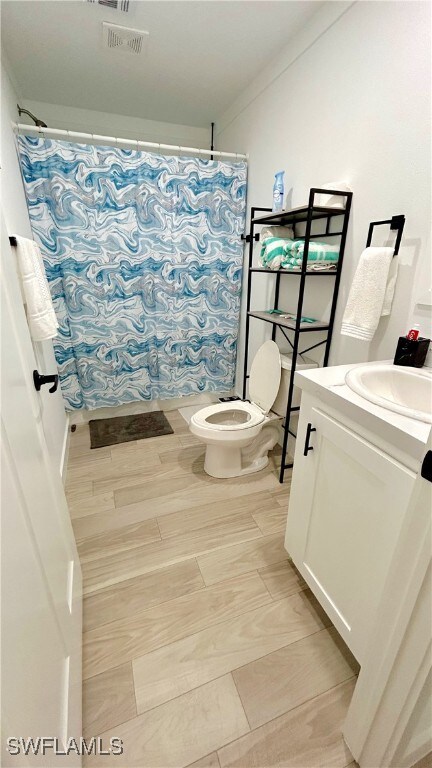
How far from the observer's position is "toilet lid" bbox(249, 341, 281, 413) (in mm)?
1922

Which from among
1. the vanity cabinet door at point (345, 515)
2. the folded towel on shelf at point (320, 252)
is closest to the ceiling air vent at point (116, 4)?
the folded towel on shelf at point (320, 252)

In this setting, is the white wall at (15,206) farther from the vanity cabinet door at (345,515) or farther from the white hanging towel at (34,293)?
the vanity cabinet door at (345,515)

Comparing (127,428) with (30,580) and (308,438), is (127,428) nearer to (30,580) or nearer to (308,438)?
(308,438)

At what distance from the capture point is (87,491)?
189 centimetres

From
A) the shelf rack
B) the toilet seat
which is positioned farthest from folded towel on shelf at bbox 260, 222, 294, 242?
the toilet seat

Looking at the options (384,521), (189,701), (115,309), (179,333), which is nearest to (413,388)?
(384,521)

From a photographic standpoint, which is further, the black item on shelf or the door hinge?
the black item on shelf

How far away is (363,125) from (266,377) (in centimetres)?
131

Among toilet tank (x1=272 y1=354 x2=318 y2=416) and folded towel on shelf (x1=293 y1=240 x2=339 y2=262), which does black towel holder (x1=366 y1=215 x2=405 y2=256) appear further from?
toilet tank (x1=272 y1=354 x2=318 y2=416)

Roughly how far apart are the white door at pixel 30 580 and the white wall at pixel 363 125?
1.41 m

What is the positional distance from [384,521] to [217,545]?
0.95 metres

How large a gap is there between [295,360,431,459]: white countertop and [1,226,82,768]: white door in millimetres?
821

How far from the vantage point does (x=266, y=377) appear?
200cm

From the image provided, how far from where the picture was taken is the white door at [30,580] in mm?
503
